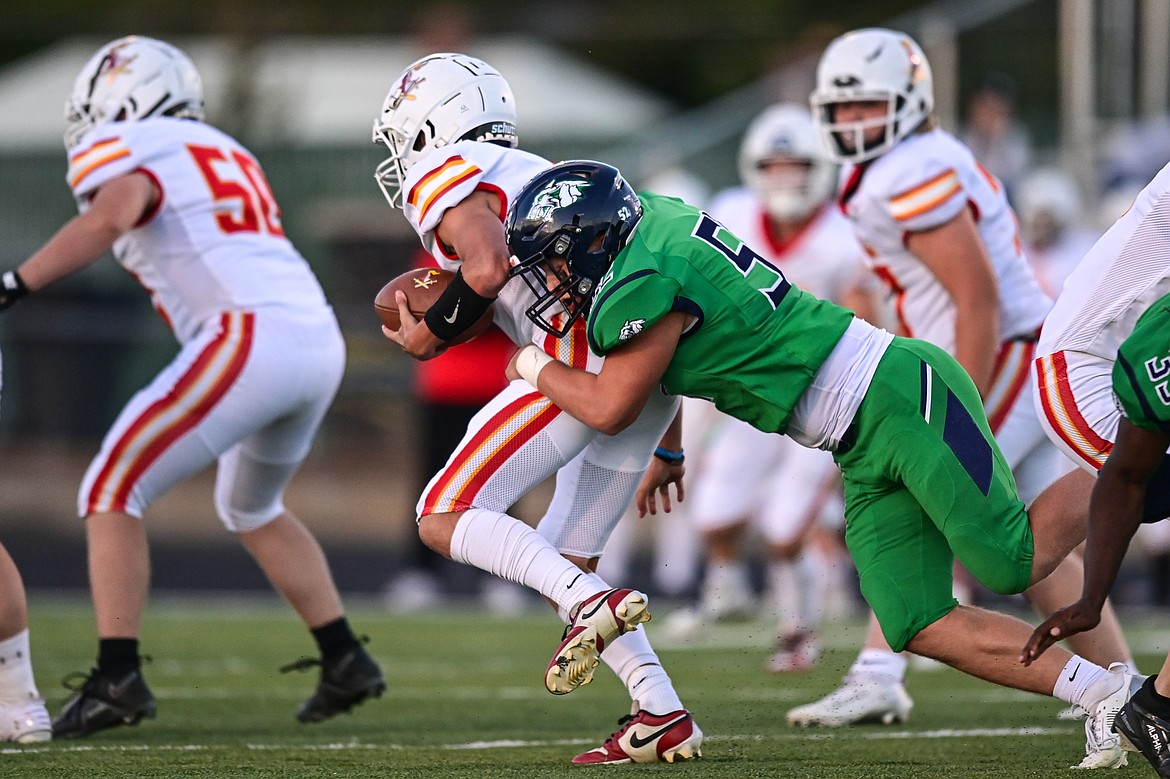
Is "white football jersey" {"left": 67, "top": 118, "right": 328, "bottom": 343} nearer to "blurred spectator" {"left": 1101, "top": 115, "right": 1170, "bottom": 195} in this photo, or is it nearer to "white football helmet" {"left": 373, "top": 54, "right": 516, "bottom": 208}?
"white football helmet" {"left": 373, "top": 54, "right": 516, "bottom": 208}

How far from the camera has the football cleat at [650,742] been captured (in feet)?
13.0

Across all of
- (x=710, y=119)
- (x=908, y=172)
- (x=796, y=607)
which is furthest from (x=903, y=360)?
(x=710, y=119)

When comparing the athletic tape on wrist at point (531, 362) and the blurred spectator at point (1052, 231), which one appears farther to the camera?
the blurred spectator at point (1052, 231)

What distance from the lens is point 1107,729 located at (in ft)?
12.0

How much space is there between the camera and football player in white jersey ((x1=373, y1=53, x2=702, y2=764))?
3.84 m

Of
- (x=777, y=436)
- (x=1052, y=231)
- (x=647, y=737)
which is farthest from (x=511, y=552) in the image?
(x=1052, y=231)

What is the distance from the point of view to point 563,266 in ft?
12.3

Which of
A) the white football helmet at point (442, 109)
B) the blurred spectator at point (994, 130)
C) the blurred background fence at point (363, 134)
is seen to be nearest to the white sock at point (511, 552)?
the white football helmet at point (442, 109)

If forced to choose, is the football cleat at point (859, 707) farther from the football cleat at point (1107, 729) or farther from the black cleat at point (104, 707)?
the black cleat at point (104, 707)

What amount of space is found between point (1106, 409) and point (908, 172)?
1.31m

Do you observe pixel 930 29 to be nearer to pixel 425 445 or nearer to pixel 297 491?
pixel 425 445

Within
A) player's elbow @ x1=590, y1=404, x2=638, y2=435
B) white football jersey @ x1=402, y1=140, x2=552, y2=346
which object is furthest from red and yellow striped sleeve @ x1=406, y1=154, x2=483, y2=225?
player's elbow @ x1=590, y1=404, x2=638, y2=435

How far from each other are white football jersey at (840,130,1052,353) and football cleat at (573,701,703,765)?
151cm

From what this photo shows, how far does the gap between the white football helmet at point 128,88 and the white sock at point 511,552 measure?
1.92 metres
